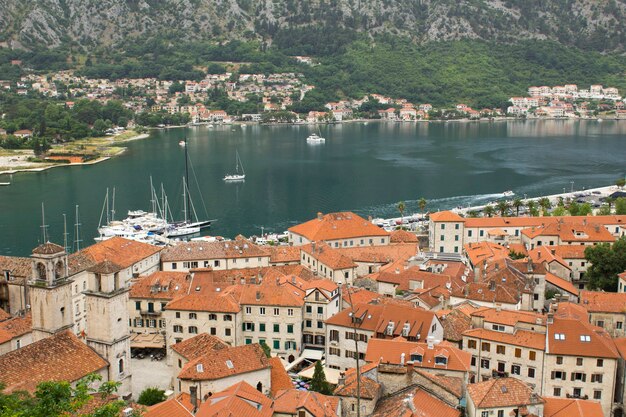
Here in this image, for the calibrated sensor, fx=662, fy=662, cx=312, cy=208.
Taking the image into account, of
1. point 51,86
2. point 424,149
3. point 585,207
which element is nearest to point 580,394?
point 585,207

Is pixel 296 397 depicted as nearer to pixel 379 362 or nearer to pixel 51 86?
pixel 379 362

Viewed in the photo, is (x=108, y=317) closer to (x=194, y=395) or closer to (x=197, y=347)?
(x=197, y=347)

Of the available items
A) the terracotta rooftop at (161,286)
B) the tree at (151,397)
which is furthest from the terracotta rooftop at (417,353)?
the terracotta rooftop at (161,286)

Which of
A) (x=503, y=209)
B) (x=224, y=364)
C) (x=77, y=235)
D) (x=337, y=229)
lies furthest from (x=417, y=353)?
(x=77, y=235)

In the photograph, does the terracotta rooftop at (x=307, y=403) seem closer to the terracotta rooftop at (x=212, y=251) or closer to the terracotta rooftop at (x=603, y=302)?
the terracotta rooftop at (x=603, y=302)

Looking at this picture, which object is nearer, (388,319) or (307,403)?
(307,403)
